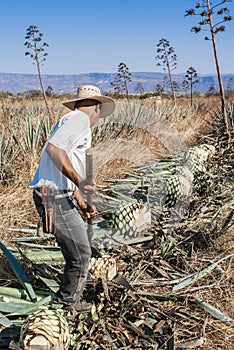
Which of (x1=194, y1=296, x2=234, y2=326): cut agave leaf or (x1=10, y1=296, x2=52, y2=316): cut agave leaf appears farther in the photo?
(x1=194, y1=296, x2=234, y2=326): cut agave leaf

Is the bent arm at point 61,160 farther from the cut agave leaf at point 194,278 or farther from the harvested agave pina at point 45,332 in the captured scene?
the cut agave leaf at point 194,278

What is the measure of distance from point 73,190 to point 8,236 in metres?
1.33

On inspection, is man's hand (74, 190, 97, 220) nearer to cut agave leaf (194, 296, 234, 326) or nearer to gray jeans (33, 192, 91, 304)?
gray jeans (33, 192, 91, 304)

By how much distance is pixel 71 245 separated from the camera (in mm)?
2355

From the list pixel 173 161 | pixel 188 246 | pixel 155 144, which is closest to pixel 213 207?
pixel 188 246

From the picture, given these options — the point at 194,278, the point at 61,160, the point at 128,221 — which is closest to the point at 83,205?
the point at 61,160

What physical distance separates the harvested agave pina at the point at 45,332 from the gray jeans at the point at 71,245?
26cm

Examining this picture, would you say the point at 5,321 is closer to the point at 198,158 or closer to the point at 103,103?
the point at 103,103

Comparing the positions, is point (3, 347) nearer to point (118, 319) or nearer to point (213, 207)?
point (118, 319)

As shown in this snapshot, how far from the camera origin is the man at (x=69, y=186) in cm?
221

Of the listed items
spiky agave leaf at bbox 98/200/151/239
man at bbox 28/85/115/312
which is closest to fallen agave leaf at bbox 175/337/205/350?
man at bbox 28/85/115/312

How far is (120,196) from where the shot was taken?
4203 millimetres

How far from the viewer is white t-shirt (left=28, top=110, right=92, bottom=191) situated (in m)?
2.19

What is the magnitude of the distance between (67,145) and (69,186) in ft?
1.05
